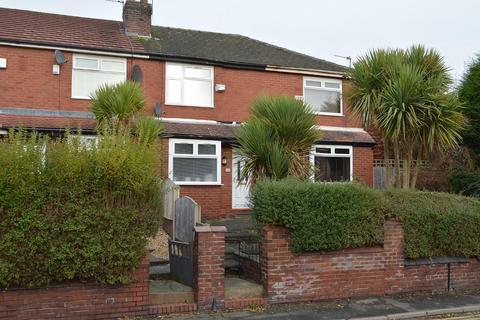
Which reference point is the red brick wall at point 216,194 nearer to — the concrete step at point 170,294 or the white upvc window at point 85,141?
the concrete step at point 170,294

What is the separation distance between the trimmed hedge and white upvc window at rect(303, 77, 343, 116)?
8.85m

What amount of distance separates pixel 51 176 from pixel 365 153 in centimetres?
1316

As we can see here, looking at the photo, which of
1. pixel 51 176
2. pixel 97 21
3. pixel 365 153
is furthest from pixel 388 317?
pixel 97 21

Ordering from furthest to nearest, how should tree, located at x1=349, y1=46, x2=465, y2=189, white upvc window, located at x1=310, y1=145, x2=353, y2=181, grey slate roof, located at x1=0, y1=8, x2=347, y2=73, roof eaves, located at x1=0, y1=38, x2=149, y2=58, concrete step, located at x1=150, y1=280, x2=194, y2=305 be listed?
white upvc window, located at x1=310, y1=145, x2=353, y2=181 → grey slate roof, located at x1=0, y1=8, x2=347, y2=73 → roof eaves, located at x1=0, y1=38, x2=149, y2=58 → tree, located at x1=349, y1=46, x2=465, y2=189 → concrete step, located at x1=150, y1=280, x2=194, y2=305

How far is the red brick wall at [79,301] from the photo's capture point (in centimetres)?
646

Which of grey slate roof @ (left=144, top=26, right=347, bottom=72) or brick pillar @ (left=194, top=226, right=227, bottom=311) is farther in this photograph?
grey slate roof @ (left=144, top=26, right=347, bottom=72)

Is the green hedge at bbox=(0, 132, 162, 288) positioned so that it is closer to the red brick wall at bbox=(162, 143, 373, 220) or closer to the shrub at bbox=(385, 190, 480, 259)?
the shrub at bbox=(385, 190, 480, 259)

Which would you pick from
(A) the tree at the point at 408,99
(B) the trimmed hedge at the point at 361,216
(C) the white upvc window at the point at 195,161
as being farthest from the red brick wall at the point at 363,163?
(B) the trimmed hedge at the point at 361,216

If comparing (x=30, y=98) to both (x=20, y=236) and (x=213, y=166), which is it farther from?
(x=20, y=236)

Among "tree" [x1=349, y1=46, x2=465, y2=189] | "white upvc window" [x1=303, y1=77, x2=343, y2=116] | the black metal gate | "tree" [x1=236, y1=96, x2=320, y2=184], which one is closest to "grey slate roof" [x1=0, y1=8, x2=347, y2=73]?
"white upvc window" [x1=303, y1=77, x2=343, y2=116]

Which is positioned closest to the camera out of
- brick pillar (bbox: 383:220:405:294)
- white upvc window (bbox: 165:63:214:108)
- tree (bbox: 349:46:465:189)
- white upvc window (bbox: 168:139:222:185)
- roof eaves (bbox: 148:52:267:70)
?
brick pillar (bbox: 383:220:405:294)

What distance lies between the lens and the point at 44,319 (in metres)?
6.56

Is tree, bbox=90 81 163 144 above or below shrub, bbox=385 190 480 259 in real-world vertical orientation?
above

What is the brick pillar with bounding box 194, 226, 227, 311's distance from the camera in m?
7.37
